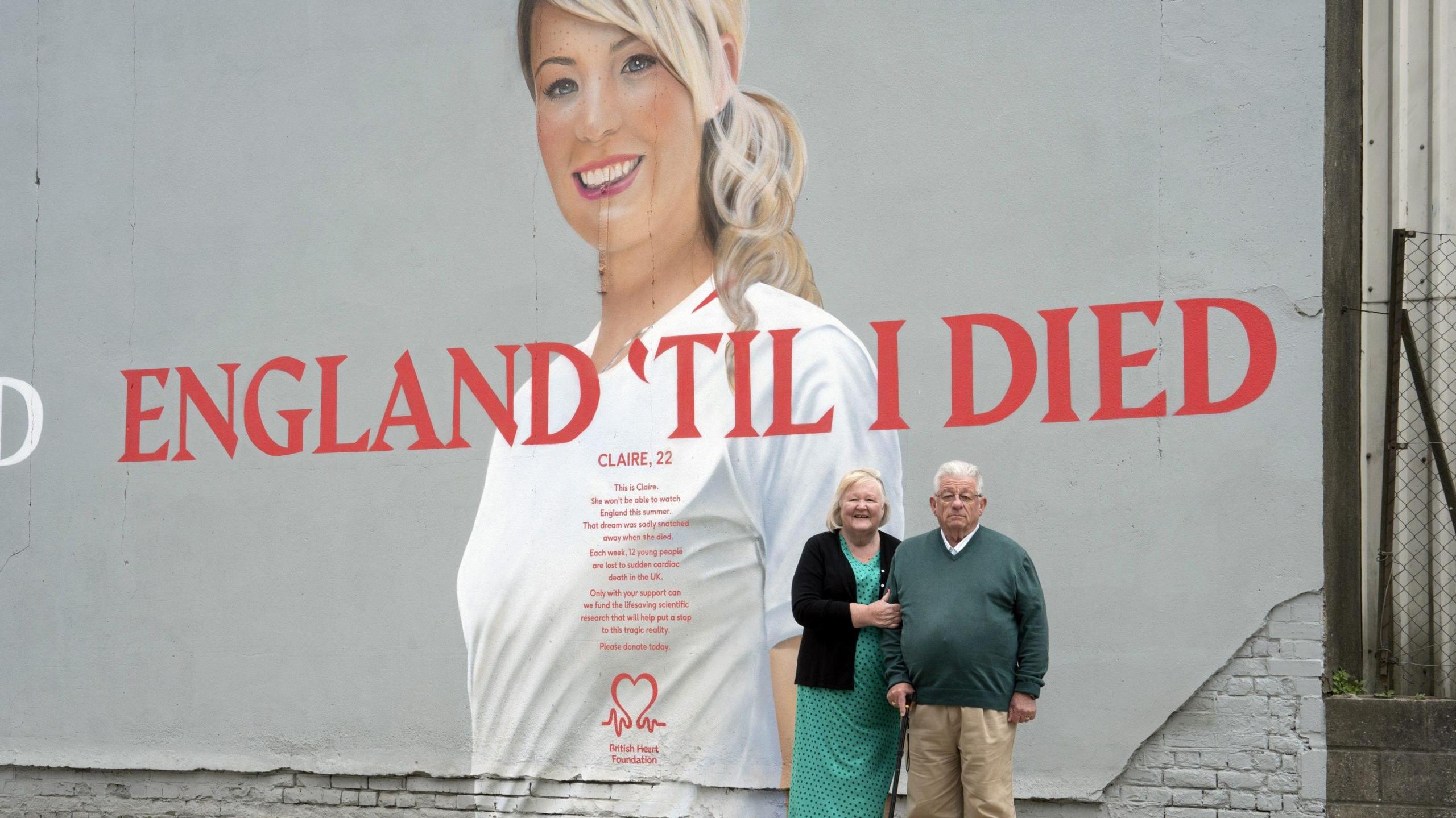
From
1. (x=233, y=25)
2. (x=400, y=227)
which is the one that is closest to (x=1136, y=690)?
(x=400, y=227)

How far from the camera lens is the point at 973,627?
14.5ft

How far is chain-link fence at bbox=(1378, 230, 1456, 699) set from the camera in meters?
5.47

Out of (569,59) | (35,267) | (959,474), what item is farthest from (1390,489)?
(35,267)

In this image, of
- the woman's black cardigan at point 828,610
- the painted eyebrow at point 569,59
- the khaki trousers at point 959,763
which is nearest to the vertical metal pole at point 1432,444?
the khaki trousers at point 959,763

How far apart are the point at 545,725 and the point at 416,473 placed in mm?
1342

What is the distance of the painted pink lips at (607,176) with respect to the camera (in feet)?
21.1

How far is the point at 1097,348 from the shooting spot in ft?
18.4

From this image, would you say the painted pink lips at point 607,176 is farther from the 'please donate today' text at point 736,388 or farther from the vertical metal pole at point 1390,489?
the vertical metal pole at point 1390,489

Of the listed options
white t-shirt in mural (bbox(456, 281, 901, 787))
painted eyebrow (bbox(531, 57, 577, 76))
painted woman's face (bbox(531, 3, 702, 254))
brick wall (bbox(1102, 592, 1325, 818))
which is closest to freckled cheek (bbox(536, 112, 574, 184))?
painted woman's face (bbox(531, 3, 702, 254))

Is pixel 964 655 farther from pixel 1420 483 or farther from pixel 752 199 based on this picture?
pixel 752 199

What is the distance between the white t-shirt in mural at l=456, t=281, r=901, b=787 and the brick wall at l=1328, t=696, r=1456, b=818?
1.88 metres

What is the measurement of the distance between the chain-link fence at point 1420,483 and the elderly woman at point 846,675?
2.19 metres

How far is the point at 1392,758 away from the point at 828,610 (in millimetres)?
2263

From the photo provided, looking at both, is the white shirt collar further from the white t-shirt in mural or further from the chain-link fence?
the chain-link fence
